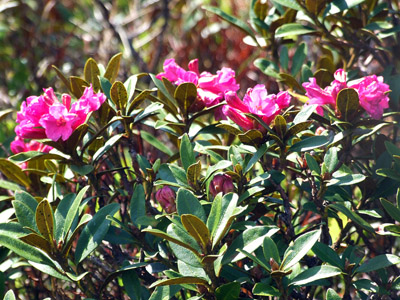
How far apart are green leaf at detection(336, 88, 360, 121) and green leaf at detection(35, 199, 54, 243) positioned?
76 cm

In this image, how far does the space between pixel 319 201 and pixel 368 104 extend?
0.93 ft

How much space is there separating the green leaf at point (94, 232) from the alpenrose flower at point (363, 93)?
0.60 meters

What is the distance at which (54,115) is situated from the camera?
4.68ft

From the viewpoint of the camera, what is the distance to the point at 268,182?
1.47 m

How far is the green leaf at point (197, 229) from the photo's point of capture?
46.4 inches

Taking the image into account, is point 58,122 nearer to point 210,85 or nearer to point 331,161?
point 210,85

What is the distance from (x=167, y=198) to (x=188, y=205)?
8.6 inches

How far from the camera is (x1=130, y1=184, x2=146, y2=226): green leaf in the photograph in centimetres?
149

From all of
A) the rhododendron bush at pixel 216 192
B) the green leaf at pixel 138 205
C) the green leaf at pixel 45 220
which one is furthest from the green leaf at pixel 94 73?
the green leaf at pixel 45 220

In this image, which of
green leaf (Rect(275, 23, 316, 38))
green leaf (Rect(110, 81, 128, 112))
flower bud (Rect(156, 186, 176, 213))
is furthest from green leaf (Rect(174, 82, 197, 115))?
green leaf (Rect(275, 23, 316, 38))

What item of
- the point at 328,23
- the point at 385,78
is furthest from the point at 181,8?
the point at 385,78

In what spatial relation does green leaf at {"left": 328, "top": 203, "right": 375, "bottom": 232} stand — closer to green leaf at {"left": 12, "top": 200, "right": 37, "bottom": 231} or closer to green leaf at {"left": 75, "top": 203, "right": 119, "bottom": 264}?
green leaf at {"left": 75, "top": 203, "right": 119, "bottom": 264}

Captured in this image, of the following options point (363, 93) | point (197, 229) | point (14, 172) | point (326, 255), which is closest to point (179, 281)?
point (197, 229)

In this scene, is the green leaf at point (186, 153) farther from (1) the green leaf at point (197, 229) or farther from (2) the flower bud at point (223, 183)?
(1) the green leaf at point (197, 229)
